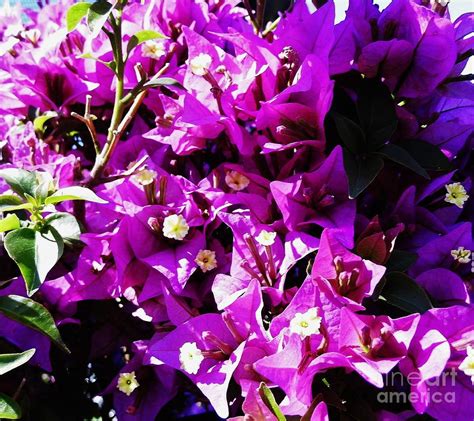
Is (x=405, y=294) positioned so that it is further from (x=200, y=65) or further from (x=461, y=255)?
(x=200, y=65)

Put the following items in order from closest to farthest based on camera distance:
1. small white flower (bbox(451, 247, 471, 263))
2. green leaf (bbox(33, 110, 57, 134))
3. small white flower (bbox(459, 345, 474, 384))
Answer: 1. small white flower (bbox(459, 345, 474, 384))
2. small white flower (bbox(451, 247, 471, 263))
3. green leaf (bbox(33, 110, 57, 134))

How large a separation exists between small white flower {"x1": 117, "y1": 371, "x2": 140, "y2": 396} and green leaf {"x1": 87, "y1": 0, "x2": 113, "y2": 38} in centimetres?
34

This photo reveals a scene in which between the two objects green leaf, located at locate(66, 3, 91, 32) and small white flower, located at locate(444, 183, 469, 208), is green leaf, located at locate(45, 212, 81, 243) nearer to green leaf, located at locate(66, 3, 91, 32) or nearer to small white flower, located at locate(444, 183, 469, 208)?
green leaf, located at locate(66, 3, 91, 32)

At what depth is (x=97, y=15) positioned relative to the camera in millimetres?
614

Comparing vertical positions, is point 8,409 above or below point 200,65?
below

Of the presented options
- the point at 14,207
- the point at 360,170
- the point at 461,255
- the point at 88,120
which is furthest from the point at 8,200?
the point at 461,255

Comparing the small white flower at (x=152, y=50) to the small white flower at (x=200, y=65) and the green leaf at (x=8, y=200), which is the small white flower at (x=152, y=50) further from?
the green leaf at (x=8, y=200)

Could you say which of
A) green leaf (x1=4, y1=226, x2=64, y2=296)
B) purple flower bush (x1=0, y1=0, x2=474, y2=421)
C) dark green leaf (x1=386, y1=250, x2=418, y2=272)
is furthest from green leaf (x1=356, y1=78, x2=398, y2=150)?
green leaf (x1=4, y1=226, x2=64, y2=296)

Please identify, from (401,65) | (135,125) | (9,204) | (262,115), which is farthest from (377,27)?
(9,204)

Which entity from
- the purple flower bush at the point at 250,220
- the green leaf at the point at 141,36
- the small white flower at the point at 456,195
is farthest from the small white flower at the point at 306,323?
the green leaf at the point at 141,36

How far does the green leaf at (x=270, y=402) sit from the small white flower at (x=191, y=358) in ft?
0.24

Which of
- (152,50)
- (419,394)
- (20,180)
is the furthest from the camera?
(152,50)

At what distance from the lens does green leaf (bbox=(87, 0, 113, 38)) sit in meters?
0.60

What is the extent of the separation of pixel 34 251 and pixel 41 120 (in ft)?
0.75
